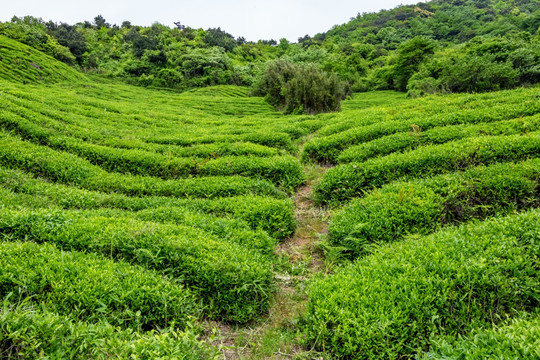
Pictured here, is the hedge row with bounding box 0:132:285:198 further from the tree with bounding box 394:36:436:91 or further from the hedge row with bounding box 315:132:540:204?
the tree with bounding box 394:36:436:91

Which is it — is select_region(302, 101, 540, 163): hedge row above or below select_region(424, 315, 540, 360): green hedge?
above

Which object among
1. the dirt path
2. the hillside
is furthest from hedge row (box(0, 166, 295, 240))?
the hillside

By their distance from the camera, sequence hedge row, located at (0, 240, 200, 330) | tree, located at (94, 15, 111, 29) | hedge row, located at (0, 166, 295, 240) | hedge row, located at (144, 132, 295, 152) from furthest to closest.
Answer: tree, located at (94, 15, 111, 29), hedge row, located at (144, 132, 295, 152), hedge row, located at (0, 166, 295, 240), hedge row, located at (0, 240, 200, 330)

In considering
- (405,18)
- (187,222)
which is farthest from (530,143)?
(405,18)

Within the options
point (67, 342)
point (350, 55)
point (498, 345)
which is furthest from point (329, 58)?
point (67, 342)

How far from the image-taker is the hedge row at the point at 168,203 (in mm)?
9198

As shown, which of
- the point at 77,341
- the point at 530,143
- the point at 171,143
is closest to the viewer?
the point at 77,341

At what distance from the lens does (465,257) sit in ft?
19.4

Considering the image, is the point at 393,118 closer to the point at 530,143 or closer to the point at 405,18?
the point at 530,143

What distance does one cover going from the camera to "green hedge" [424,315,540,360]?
392cm

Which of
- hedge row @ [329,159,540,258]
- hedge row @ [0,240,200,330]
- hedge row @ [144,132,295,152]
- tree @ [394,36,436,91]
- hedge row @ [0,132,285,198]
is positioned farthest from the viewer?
tree @ [394,36,436,91]

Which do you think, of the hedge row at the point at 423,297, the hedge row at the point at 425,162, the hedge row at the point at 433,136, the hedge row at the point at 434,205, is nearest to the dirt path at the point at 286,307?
the hedge row at the point at 423,297

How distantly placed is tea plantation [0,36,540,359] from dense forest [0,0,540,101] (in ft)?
89.7

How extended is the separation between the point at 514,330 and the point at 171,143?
17.2 meters
